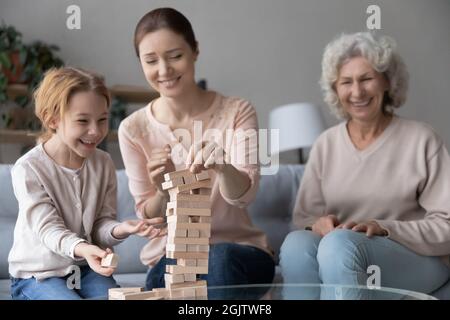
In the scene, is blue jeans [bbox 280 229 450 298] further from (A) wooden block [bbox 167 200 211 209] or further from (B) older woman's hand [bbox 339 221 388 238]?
(A) wooden block [bbox 167 200 211 209]

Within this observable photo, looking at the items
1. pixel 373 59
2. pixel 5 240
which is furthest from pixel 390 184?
pixel 5 240

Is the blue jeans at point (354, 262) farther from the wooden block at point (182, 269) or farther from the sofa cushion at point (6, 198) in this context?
the sofa cushion at point (6, 198)

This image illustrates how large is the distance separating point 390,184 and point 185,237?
609mm

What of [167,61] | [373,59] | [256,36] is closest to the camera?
[167,61]

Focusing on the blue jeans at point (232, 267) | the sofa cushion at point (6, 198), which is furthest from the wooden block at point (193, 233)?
the sofa cushion at point (6, 198)

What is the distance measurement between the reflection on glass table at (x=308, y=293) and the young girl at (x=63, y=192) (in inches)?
7.2

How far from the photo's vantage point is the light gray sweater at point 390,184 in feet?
5.32

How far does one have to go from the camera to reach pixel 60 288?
145 cm

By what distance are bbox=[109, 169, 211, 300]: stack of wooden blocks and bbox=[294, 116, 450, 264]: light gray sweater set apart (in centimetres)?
47

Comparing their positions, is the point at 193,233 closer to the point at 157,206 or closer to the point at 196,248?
the point at 196,248

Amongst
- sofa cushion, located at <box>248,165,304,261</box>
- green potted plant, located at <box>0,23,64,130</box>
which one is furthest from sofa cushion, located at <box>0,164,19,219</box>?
sofa cushion, located at <box>248,165,304,261</box>
